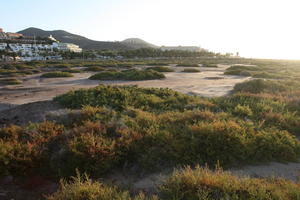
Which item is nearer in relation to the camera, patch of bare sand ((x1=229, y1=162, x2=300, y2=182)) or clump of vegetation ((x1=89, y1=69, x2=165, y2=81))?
patch of bare sand ((x1=229, y1=162, x2=300, y2=182))

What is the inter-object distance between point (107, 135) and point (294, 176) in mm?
4708

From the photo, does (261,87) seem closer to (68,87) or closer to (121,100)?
(121,100)

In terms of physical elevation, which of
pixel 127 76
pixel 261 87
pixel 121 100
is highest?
pixel 127 76

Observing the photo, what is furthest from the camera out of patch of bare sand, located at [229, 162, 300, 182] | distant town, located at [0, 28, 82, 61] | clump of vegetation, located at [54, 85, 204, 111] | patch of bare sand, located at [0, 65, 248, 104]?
distant town, located at [0, 28, 82, 61]

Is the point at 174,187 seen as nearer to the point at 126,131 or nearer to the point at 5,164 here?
the point at 126,131

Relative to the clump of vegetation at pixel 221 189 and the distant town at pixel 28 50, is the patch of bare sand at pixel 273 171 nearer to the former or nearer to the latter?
the clump of vegetation at pixel 221 189

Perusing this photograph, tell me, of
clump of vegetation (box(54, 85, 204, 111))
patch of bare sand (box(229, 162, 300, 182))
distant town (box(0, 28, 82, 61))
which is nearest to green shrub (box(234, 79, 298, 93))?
clump of vegetation (box(54, 85, 204, 111))

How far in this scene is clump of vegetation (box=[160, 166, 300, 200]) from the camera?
3471 mm

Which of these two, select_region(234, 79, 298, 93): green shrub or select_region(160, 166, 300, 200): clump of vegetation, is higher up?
select_region(234, 79, 298, 93): green shrub

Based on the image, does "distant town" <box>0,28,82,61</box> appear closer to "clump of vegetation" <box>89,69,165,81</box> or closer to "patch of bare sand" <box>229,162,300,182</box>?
"clump of vegetation" <box>89,69,165,81</box>

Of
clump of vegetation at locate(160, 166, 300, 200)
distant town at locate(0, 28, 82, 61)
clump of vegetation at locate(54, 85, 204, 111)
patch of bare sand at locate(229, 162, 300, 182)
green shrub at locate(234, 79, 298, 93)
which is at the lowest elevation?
patch of bare sand at locate(229, 162, 300, 182)

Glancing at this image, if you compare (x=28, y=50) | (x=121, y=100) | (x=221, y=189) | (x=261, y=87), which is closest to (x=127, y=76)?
(x=121, y=100)

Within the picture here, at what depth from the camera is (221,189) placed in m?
3.66

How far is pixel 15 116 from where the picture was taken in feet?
29.4
